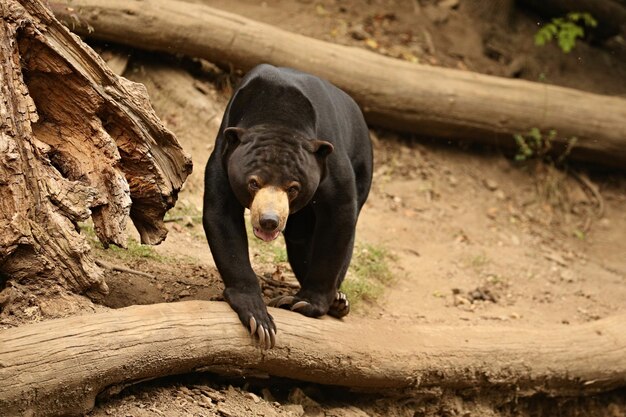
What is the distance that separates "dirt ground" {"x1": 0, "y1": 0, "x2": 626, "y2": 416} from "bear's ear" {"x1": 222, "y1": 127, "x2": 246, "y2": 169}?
83 cm

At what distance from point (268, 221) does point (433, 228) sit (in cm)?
459

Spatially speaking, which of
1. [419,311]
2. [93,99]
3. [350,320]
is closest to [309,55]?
[419,311]

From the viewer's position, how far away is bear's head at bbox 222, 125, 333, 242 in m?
4.77

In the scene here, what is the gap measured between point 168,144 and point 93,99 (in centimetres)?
52

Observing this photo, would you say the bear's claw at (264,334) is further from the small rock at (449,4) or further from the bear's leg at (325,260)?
the small rock at (449,4)

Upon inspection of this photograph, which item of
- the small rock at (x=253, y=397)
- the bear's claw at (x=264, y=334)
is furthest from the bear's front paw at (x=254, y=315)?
the small rock at (x=253, y=397)

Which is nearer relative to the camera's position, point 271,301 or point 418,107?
point 271,301

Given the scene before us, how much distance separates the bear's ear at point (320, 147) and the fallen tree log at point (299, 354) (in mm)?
928

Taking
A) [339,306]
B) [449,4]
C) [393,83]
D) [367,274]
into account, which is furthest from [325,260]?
[449,4]

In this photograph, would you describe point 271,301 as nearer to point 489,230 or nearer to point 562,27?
point 489,230

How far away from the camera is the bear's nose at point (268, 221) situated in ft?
15.4

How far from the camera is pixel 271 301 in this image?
561 cm

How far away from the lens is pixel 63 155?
15.6 ft

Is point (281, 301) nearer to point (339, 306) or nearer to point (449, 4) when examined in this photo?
point (339, 306)
